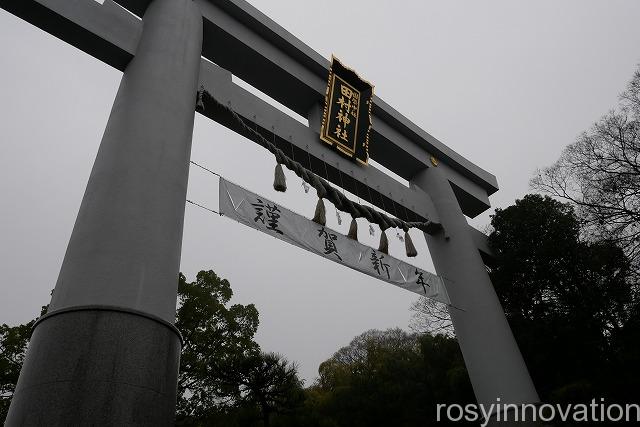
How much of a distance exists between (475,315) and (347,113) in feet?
17.5

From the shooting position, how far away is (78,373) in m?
3.60

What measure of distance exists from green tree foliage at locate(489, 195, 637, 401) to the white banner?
2.94m

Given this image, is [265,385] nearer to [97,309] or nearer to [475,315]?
[475,315]

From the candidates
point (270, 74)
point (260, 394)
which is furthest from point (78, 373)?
point (260, 394)

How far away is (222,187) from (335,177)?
11.9 feet

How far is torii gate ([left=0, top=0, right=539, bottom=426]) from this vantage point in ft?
12.3

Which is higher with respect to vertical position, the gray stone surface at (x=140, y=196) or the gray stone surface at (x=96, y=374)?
the gray stone surface at (x=140, y=196)

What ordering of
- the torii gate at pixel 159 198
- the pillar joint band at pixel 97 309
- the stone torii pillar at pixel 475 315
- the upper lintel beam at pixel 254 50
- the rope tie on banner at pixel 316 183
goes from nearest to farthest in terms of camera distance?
the torii gate at pixel 159 198 < the pillar joint band at pixel 97 309 < the upper lintel beam at pixel 254 50 < the rope tie on banner at pixel 316 183 < the stone torii pillar at pixel 475 315

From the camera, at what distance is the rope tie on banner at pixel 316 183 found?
7.12 m

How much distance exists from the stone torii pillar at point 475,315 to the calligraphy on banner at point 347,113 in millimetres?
2739

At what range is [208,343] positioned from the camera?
553 inches

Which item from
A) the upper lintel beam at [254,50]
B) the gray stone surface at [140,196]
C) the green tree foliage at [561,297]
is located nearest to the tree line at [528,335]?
the green tree foliage at [561,297]

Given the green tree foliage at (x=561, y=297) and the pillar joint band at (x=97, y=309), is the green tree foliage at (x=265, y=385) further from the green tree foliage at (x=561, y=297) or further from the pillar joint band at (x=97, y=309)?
the pillar joint band at (x=97, y=309)

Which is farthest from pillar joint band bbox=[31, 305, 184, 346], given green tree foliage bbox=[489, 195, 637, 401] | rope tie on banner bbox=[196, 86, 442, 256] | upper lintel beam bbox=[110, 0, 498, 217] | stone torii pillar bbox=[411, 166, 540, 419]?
green tree foliage bbox=[489, 195, 637, 401]
